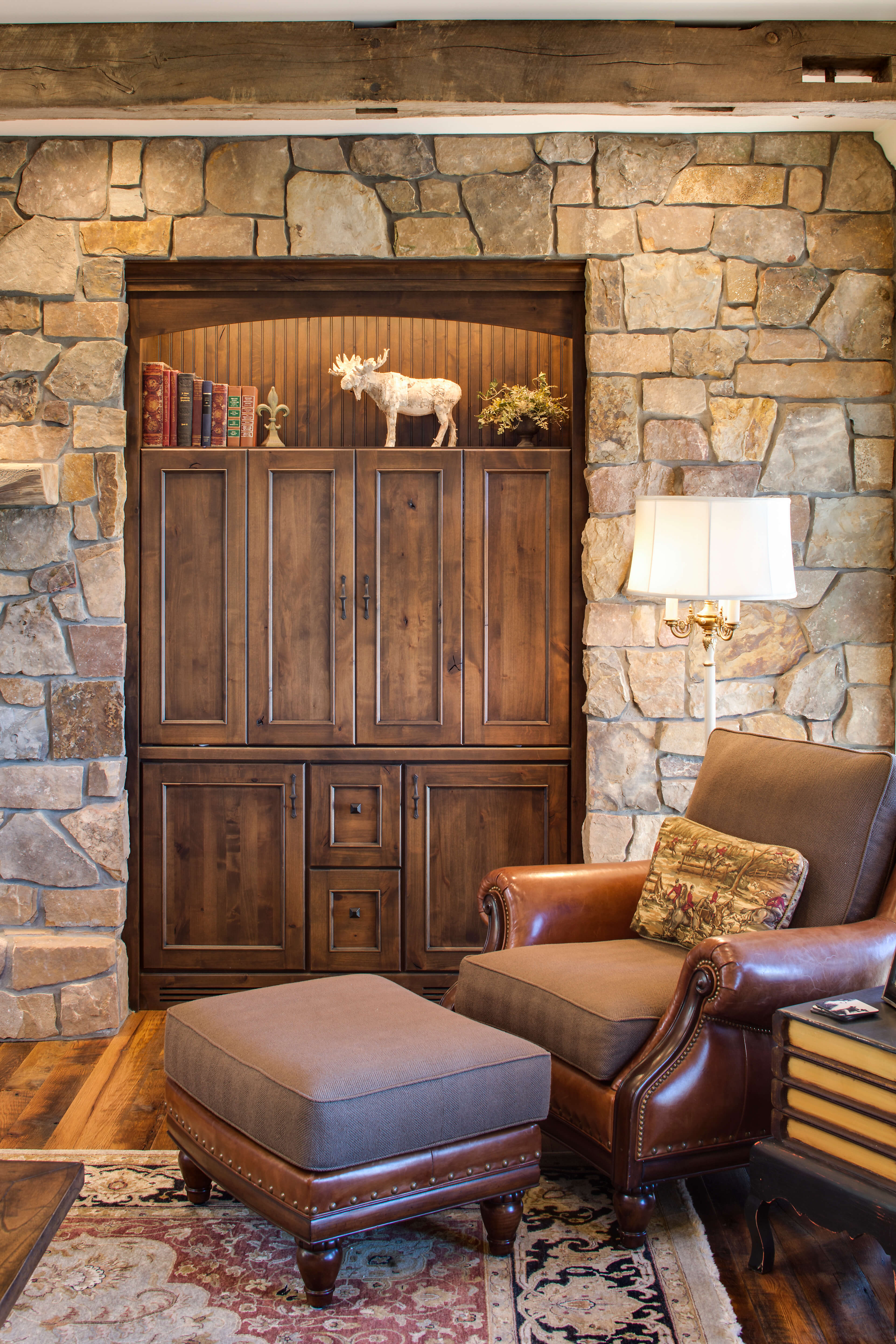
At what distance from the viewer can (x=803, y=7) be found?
8.93 ft

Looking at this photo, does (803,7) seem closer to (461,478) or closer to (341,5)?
(341,5)

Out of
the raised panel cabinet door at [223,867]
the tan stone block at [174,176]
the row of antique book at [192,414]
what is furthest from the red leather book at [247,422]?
the raised panel cabinet door at [223,867]

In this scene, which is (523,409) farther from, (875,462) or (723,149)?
(875,462)

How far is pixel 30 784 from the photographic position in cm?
345

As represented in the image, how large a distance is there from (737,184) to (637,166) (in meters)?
0.32

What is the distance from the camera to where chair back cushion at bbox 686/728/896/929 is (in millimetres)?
2375

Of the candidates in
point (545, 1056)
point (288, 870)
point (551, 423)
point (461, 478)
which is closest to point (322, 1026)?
point (545, 1056)

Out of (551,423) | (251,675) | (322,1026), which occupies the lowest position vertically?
(322,1026)

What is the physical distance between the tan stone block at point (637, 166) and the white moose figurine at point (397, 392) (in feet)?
2.61

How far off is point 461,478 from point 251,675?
96cm

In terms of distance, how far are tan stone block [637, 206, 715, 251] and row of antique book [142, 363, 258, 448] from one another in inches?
56.3

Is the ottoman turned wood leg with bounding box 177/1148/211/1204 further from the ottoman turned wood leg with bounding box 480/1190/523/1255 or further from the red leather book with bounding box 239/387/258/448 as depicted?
the red leather book with bounding box 239/387/258/448

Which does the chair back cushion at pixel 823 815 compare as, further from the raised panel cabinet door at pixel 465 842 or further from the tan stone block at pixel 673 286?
the tan stone block at pixel 673 286

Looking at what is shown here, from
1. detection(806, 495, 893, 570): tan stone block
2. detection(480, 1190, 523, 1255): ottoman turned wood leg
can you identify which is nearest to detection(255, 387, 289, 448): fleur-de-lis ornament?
detection(806, 495, 893, 570): tan stone block
